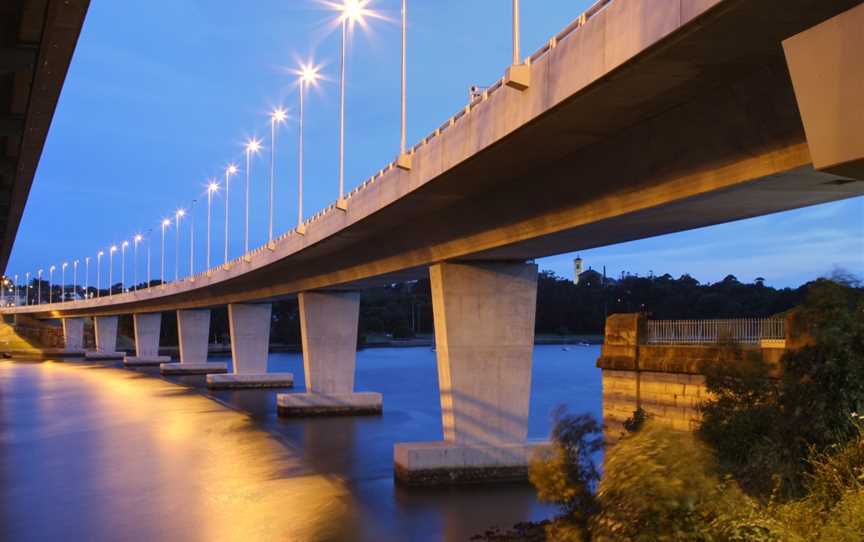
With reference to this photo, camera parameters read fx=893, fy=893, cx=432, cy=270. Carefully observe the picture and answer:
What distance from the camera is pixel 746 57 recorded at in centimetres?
1151

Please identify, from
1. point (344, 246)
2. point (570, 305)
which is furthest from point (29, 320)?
point (344, 246)

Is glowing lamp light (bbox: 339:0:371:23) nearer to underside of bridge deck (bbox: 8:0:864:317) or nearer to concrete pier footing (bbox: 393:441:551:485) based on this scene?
underside of bridge deck (bbox: 8:0:864:317)

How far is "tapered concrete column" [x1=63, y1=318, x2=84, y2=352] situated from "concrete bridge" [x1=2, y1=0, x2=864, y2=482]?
127429 millimetres

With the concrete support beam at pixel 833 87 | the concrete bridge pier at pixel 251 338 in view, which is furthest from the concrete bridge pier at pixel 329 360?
the concrete support beam at pixel 833 87

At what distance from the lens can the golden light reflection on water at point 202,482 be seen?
2244cm

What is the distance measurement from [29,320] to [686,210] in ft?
604

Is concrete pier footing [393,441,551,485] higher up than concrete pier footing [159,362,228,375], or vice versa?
concrete pier footing [393,441,551,485]

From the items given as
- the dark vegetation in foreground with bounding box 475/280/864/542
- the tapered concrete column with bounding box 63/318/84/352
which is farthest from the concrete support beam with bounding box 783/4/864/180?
the tapered concrete column with bounding box 63/318/84/352

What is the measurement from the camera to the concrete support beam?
29.5 feet

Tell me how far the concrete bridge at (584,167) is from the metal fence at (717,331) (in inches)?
148

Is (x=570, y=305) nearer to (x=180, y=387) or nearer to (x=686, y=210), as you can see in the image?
(x=180, y=387)

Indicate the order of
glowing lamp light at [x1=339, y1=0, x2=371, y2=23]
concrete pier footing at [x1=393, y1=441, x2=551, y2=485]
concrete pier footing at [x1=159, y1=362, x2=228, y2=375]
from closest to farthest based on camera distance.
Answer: concrete pier footing at [x1=393, y1=441, x2=551, y2=485], glowing lamp light at [x1=339, y1=0, x2=371, y2=23], concrete pier footing at [x1=159, y1=362, x2=228, y2=375]

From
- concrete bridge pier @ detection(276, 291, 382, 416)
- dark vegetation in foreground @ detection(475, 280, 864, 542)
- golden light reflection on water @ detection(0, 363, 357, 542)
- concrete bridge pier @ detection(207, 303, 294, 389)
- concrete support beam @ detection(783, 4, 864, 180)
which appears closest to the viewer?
concrete support beam @ detection(783, 4, 864, 180)

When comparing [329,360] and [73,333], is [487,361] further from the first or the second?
[73,333]
